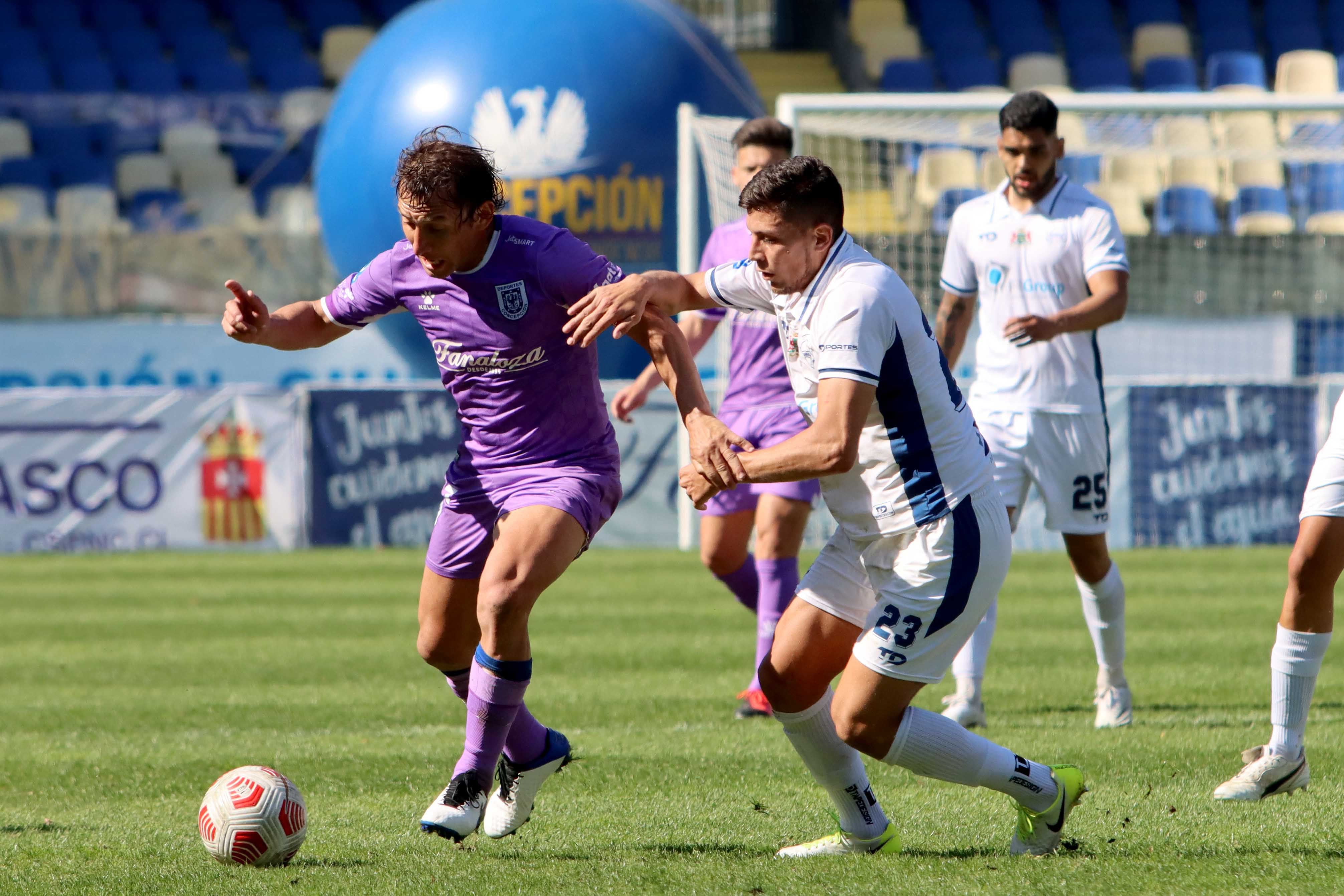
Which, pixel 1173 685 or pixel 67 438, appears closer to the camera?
pixel 1173 685

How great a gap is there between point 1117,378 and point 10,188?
14.8 meters

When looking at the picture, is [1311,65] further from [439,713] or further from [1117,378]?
[439,713]

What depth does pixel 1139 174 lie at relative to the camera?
64.6ft

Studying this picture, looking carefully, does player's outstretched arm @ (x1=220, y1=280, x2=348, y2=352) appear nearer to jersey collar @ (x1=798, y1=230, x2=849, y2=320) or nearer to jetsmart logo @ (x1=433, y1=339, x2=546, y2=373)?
jetsmart logo @ (x1=433, y1=339, x2=546, y2=373)

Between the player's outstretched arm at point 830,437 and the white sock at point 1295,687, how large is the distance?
168 cm

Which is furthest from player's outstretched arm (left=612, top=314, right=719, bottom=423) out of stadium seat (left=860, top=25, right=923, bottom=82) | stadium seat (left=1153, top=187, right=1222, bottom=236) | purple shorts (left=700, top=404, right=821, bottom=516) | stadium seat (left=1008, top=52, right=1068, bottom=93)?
stadium seat (left=1008, top=52, right=1068, bottom=93)

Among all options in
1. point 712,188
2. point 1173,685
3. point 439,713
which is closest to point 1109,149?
point 712,188

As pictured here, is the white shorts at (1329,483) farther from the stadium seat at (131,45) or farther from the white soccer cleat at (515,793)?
the stadium seat at (131,45)

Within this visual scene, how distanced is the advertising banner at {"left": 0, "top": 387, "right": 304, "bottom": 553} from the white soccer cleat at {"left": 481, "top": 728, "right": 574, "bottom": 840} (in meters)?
10.2

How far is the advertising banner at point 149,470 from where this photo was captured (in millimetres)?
14148

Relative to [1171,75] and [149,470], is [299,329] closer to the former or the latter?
[149,470]

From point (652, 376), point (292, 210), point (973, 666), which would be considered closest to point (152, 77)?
point (292, 210)

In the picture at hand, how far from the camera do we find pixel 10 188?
2095 centimetres

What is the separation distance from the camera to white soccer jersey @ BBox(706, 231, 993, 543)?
154 inches
